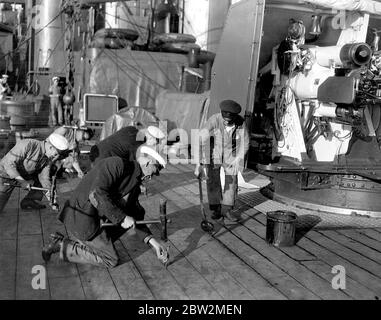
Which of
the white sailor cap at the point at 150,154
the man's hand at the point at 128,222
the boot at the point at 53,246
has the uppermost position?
the white sailor cap at the point at 150,154

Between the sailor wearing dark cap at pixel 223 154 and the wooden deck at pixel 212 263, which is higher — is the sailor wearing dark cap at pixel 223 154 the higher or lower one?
the higher one

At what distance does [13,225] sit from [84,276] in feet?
6.34

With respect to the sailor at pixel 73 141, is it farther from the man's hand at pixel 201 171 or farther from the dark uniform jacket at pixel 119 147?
the man's hand at pixel 201 171

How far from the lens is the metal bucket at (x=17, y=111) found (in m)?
14.8

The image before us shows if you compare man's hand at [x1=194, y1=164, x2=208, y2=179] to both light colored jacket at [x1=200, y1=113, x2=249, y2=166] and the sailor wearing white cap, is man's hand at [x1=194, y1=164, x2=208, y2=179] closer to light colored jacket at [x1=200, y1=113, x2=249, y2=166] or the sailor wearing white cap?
light colored jacket at [x1=200, y1=113, x2=249, y2=166]

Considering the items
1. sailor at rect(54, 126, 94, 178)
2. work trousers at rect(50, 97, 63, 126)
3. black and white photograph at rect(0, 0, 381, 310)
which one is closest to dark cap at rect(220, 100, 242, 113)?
black and white photograph at rect(0, 0, 381, 310)

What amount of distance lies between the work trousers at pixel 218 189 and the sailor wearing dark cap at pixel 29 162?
1873 mm

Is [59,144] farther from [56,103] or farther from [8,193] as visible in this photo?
[56,103]

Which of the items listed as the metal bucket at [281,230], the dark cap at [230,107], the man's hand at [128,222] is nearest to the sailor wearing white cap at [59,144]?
the man's hand at [128,222]

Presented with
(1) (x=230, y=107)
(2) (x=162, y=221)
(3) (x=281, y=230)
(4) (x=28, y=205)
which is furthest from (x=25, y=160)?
(3) (x=281, y=230)

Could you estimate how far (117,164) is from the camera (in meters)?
4.52

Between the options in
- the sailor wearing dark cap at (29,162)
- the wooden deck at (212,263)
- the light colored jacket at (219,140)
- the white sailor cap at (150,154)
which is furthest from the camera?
the light colored jacket at (219,140)

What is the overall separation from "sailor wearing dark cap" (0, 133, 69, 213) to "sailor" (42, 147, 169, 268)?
120cm

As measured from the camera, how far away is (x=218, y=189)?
21.5 feet
